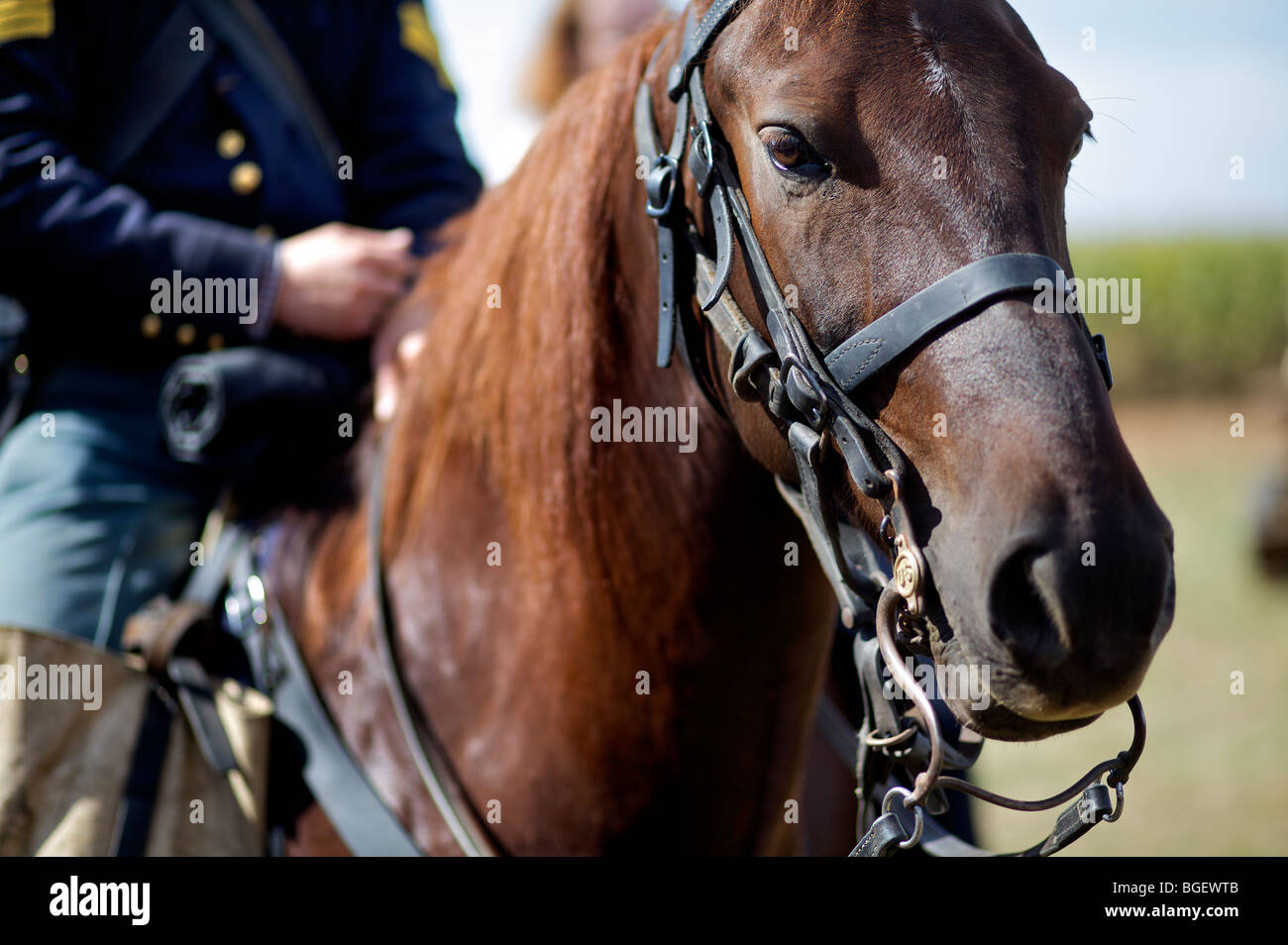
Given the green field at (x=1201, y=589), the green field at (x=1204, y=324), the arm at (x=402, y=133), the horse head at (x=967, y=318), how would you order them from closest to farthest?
the horse head at (x=967, y=318), the arm at (x=402, y=133), the green field at (x=1201, y=589), the green field at (x=1204, y=324)

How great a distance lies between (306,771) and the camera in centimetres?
200

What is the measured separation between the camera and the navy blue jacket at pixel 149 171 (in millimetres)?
2244

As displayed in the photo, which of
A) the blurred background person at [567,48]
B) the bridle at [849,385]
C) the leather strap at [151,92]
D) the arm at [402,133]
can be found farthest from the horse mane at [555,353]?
the blurred background person at [567,48]

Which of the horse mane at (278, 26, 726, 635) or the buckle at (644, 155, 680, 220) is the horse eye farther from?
the horse mane at (278, 26, 726, 635)

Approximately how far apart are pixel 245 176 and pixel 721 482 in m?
1.56

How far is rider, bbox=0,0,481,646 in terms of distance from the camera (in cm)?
220

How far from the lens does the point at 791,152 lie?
4.56 feet

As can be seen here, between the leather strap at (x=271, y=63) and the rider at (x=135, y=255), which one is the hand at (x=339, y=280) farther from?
the leather strap at (x=271, y=63)

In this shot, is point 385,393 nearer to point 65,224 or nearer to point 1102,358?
point 65,224

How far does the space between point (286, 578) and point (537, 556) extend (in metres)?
0.70

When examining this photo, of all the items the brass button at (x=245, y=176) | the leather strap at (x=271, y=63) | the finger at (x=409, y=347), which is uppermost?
the leather strap at (x=271, y=63)

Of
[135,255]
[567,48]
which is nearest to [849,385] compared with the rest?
[135,255]

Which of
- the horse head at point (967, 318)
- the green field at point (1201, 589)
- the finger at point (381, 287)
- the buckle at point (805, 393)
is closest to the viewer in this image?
the horse head at point (967, 318)
